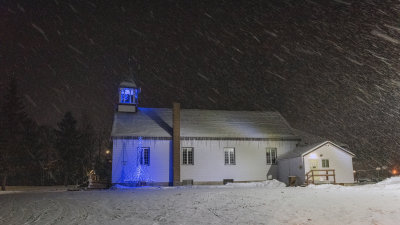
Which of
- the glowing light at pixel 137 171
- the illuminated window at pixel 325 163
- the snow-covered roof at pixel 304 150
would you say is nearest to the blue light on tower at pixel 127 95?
the glowing light at pixel 137 171

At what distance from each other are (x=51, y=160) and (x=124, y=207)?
4253 centimetres

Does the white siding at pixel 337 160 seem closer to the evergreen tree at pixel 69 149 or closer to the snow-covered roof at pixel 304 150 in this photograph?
the snow-covered roof at pixel 304 150

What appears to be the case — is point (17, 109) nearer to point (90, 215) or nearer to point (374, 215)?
point (90, 215)

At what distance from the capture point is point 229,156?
3147 cm

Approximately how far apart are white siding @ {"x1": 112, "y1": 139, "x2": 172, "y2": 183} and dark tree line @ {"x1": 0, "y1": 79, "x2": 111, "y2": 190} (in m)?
6.74

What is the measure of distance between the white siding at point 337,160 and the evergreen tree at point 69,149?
3211 cm

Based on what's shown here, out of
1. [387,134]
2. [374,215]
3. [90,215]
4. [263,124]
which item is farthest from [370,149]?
[90,215]

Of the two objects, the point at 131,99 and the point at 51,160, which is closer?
the point at 131,99

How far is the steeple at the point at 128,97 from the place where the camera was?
33.5 metres

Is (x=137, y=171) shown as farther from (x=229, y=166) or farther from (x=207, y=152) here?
(x=229, y=166)

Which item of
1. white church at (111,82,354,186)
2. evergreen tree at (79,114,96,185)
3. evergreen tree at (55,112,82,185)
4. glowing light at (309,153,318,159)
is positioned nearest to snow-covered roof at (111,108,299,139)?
white church at (111,82,354,186)

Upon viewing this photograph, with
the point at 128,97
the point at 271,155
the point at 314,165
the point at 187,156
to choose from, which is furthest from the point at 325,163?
the point at 128,97

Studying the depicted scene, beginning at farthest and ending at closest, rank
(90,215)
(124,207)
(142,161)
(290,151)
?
(290,151) < (142,161) < (124,207) < (90,215)

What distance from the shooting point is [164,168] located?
96.5 ft
